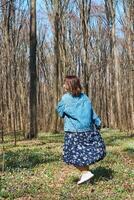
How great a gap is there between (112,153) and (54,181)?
4495 mm

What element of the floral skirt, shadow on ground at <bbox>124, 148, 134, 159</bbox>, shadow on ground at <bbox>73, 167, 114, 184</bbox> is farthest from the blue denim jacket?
shadow on ground at <bbox>124, 148, 134, 159</bbox>

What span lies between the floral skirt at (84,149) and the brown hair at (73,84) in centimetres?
77

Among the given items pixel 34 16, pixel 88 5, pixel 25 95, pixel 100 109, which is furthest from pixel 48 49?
pixel 34 16

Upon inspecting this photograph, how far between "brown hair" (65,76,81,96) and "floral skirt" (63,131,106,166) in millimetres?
766

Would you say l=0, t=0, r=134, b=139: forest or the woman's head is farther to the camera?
l=0, t=0, r=134, b=139: forest

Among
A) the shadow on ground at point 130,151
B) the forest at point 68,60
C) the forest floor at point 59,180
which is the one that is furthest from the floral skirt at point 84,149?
the forest at point 68,60

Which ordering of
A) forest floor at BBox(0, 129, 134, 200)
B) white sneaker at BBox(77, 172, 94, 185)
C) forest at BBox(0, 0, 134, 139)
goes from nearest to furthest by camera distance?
forest floor at BBox(0, 129, 134, 200) < white sneaker at BBox(77, 172, 94, 185) < forest at BBox(0, 0, 134, 139)

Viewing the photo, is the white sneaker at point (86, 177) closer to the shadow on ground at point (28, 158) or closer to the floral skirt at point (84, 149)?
the floral skirt at point (84, 149)

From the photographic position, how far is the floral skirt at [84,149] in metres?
8.62

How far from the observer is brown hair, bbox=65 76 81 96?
852 centimetres

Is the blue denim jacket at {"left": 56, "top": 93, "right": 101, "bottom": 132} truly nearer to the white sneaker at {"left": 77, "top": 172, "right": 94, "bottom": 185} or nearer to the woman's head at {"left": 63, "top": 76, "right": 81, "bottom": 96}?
the woman's head at {"left": 63, "top": 76, "right": 81, "bottom": 96}

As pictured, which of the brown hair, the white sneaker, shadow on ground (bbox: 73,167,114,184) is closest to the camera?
the white sneaker

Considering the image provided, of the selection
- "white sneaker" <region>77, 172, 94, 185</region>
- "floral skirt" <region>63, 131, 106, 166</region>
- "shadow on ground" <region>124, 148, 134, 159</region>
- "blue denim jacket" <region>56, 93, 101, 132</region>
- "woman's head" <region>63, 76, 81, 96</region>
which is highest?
"woman's head" <region>63, 76, 81, 96</region>

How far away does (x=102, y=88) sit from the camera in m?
50.0
